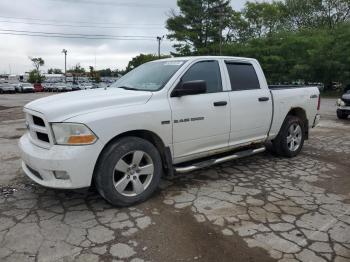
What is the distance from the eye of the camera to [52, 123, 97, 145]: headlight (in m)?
3.82

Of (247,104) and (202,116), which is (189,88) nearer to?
(202,116)

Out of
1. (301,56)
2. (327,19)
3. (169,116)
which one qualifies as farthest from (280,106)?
(327,19)

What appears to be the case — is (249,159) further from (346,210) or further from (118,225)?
(118,225)

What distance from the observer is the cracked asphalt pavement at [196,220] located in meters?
3.29

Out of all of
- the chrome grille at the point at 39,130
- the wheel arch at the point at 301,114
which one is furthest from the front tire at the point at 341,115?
the chrome grille at the point at 39,130

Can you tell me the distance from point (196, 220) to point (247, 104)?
2271mm

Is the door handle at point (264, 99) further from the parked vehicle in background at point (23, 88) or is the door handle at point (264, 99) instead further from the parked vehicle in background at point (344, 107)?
the parked vehicle in background at point (23, 88)

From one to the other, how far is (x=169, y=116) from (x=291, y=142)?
3.11 metres

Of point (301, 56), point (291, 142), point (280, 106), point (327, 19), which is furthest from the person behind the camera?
point (327, 19)

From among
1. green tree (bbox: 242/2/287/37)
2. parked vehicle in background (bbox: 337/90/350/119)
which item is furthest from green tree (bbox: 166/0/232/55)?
parked vehicle in background (bbox: 337/90/350/119)

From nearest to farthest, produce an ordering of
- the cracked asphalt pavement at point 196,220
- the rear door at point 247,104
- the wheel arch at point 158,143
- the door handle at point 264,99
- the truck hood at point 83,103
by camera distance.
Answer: the cracked asphalt pavement at point 196,220 → the truck hood at point 83,103 → the wheel arch at point 158,143 → the rear door at point 247,104 → the door handle at point 264,99

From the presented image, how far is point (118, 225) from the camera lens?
3803 millimetres

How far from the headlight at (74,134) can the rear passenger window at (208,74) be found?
167 cm

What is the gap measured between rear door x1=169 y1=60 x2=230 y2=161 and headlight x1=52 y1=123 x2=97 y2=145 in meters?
1.19
